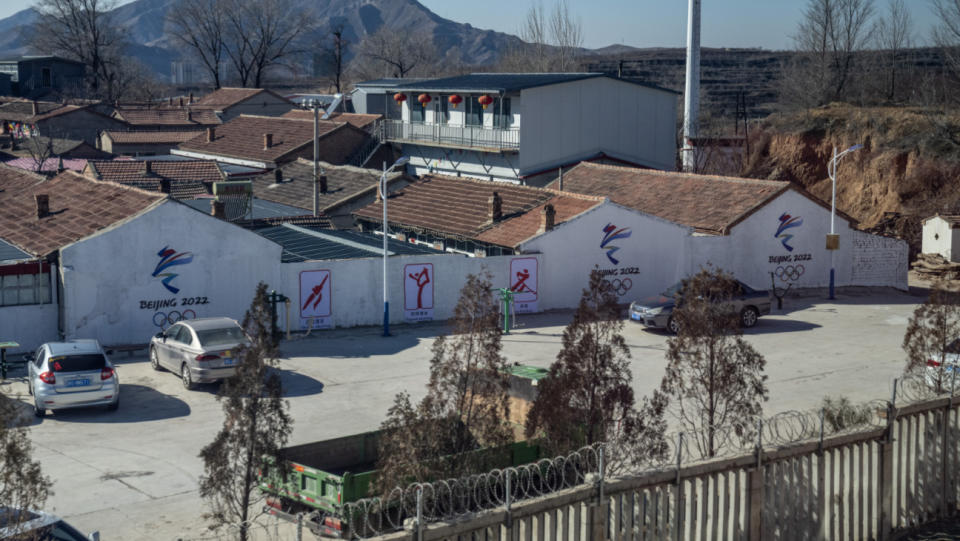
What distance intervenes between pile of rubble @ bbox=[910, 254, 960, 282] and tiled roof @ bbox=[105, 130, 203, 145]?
143 ft

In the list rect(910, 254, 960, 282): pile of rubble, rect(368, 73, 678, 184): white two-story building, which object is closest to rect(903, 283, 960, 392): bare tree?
rect(910, 254, 960, 282): pile of rubble

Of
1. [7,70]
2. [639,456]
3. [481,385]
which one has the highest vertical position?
[7,70]

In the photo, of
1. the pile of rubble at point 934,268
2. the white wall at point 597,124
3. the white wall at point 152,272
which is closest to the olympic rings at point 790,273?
the pile of rubble at point 934,268

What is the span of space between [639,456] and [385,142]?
46.3 metres

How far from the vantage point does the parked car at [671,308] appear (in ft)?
95.2

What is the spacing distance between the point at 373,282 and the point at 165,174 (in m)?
17.9

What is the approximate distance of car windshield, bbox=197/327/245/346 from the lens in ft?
73.7

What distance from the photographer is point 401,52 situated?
135 m

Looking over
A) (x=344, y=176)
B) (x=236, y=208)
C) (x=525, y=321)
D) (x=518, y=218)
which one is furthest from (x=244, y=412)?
(x=344, y=176)

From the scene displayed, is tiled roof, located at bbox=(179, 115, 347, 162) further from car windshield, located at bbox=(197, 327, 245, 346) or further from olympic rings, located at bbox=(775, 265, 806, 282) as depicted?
car windshield, located at bbox=(197, 327, 245, 346)

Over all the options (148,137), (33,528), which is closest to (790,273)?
(33,528)

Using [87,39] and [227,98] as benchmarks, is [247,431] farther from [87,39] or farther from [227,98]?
[87,39]

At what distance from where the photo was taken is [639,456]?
12.1 meters

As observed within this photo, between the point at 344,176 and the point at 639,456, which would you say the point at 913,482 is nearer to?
the point at 639,456
